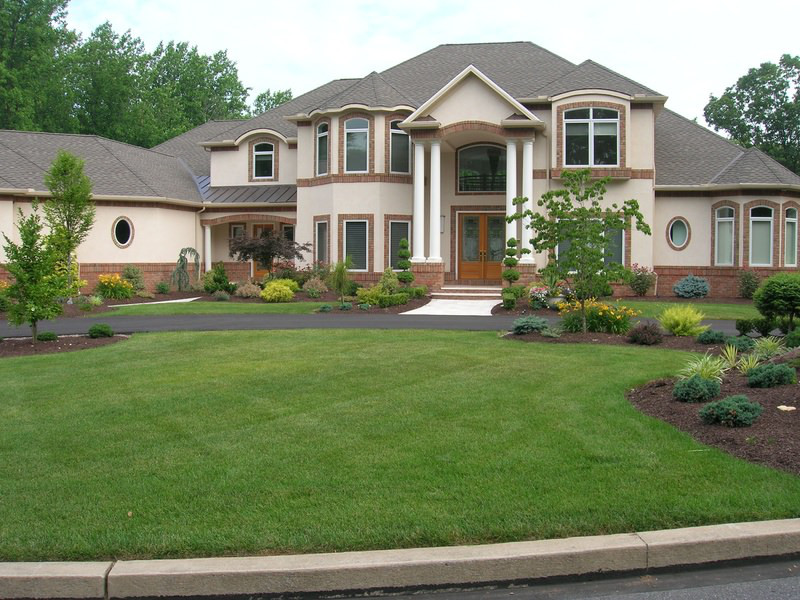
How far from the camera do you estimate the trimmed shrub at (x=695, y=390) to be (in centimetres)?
812

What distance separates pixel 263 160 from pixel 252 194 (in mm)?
1576

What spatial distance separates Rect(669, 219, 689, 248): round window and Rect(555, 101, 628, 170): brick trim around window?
11.4ft

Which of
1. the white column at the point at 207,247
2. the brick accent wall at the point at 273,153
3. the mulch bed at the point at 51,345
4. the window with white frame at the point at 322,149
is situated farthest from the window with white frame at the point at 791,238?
the mulch bed at the point at 51,345

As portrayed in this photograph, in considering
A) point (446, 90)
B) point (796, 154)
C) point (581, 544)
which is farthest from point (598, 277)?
point (796, 154)

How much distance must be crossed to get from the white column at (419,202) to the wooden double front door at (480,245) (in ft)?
8.80

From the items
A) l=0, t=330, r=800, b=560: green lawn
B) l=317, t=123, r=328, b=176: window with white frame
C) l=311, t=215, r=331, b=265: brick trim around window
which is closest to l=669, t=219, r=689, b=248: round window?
l=311, t=215, r=331, b=265: brick trim around window

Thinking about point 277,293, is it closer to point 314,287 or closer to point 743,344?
point 314,287

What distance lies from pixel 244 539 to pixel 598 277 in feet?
36.8

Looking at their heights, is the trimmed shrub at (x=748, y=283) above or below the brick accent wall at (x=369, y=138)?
below

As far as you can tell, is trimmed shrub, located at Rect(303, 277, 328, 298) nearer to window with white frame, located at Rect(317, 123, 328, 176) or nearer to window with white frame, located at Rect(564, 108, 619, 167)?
window with white frame, located at Rect(317, 123, 328, 176)

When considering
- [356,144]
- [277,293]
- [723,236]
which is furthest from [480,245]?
[723,236]

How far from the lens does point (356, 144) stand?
27.4 m

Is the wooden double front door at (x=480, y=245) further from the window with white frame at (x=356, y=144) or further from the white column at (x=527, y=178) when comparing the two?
the window with white frame at (x=356, y=144)

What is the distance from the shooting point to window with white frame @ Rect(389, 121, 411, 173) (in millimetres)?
27266
